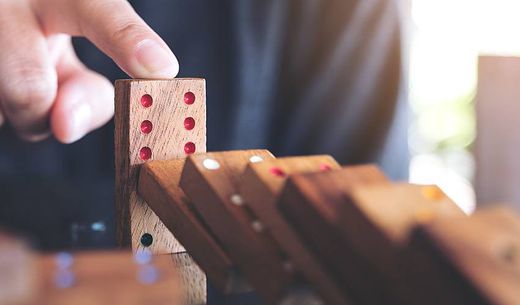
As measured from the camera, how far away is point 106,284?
0.36m

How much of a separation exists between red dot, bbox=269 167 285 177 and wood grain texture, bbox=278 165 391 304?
0.04 m

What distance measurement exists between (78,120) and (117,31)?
209 mm

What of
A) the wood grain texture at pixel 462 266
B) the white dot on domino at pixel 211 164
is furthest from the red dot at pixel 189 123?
the wood grain texture at pixel 462 266

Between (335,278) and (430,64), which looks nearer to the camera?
(335,278)

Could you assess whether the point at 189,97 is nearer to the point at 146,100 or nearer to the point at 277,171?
the point at 146,100

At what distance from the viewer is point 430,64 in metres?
3.66

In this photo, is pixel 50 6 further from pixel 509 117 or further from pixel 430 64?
pixel 430 64

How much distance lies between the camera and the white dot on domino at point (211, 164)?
0.54m

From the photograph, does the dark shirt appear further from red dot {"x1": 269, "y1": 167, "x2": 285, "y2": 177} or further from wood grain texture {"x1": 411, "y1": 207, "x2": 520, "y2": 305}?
wood grain texture {"x1": 411, "y1": 207, "x2": 520, "y2": 305}

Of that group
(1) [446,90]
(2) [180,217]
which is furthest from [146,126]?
(1) [446,90]

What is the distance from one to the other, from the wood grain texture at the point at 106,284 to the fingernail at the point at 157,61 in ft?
1.06

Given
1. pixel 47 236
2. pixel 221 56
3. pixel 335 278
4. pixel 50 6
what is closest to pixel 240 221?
pixel 335 278

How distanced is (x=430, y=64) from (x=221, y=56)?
231 centimetres

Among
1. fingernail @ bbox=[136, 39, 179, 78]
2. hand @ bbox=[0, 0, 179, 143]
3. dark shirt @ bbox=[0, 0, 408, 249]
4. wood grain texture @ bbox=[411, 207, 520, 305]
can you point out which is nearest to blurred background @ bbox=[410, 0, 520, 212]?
dark shirt @ bbox=[0, 0, 408, 249]
